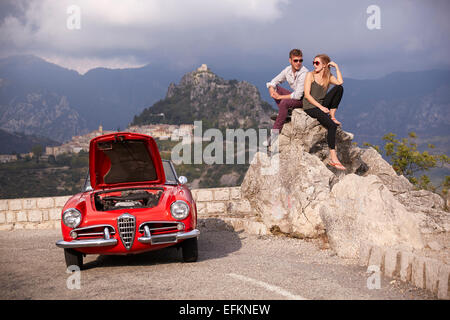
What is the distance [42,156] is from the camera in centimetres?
6669

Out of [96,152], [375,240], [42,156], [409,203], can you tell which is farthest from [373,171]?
[42,156]

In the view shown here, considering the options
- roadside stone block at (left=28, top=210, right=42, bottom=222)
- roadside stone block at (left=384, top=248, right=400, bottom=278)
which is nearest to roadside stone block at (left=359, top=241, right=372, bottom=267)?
roadside stone block at (left=384, top=248, right=400, bottom=278)

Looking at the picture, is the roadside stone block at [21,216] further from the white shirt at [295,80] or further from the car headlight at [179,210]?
the car headlight at [179,210]

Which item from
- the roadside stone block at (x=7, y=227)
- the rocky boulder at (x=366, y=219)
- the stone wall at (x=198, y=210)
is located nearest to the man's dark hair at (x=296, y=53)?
the rocky boulder at (x=366, y=219)

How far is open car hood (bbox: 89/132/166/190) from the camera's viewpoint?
672 centimetres

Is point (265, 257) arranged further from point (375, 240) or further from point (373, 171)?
point (373, 171)

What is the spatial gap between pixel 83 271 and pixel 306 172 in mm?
4350

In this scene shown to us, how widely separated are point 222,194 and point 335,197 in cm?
507

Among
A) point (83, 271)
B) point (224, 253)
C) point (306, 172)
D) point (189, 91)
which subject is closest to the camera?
point (83, 271)

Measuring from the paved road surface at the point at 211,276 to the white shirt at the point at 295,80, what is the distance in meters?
3.23

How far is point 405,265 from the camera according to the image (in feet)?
15.5

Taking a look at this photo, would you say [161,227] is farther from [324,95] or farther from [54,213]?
[54,213]

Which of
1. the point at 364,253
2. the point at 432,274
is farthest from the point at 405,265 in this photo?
the point at 364,253
